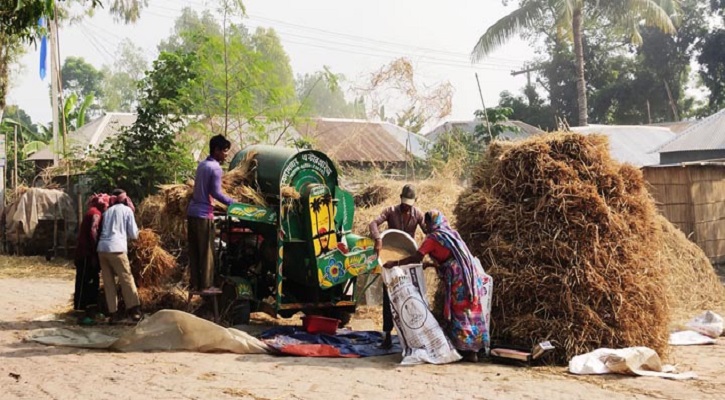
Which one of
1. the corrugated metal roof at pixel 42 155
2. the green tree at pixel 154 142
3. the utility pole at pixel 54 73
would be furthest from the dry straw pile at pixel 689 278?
the corrugated metal roof at pixel 42 155

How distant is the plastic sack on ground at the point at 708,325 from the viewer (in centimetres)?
983

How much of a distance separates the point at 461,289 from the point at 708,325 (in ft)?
12.6

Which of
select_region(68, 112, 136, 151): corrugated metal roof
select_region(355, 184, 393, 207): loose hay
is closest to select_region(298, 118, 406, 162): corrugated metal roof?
select_region(68, 112, 136, 151): corrugated metal roof

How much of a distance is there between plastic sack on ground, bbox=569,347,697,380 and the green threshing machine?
8.86 feet

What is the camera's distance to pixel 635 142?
28938 millimetres

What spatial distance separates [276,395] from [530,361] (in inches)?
105

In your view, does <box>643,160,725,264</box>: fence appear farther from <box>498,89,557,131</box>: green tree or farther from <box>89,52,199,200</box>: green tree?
<box>498,89,557,131</box>: green tree

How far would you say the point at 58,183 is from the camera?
2070cm

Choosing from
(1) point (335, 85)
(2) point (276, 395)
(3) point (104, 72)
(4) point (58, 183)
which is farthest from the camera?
(3) point (104, 72)

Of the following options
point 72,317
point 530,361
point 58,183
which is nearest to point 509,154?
point 530,361

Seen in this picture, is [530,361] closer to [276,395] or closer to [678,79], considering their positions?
[276,395]

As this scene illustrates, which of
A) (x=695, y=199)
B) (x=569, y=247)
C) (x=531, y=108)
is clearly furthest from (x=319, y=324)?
(x=531, y=108)

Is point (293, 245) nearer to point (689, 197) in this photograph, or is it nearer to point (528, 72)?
point (689, 197)

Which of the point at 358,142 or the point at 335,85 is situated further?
the point at 358,142
